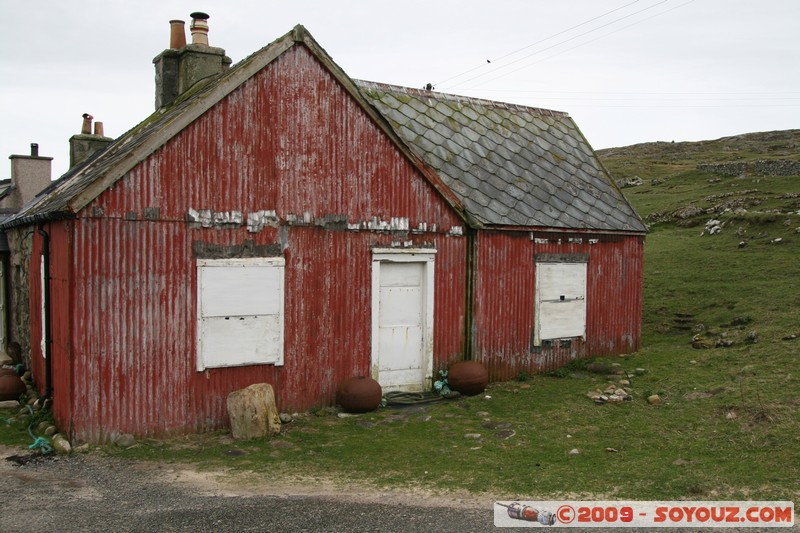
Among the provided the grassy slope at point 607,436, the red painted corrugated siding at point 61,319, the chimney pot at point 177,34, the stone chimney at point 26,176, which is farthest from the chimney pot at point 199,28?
the stone chimney at point 26,176

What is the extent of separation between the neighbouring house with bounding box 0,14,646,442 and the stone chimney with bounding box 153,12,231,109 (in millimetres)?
42

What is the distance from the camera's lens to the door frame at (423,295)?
12.1 m

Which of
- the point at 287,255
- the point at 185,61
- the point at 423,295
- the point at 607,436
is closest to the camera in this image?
the point at 607,436

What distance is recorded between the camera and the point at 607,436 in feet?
32.6

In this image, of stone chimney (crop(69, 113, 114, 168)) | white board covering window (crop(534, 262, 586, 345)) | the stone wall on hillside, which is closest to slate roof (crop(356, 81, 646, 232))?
white board covering window (crop(534, 262, 586, 345))

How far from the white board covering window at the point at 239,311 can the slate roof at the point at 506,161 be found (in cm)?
441

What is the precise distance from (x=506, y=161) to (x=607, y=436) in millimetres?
7635

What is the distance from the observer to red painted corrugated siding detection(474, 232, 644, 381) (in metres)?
13.7

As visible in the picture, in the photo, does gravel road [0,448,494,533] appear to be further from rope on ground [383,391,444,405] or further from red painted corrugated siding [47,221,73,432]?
rope on ground [383,391,444,405]

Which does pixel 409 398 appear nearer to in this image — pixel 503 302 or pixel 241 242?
pixel 503 302

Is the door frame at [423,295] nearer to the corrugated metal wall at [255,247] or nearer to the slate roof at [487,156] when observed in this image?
the corrugated metal wall at [255,247]

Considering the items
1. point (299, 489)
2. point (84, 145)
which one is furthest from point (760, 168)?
point (299, 489)

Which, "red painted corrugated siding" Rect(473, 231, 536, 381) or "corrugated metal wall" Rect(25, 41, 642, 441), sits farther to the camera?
"red painted corrugated siding" Rect(473, 231, 536, 381)

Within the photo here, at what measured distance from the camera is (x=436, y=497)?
24.8 feet
